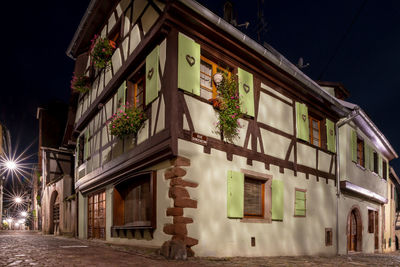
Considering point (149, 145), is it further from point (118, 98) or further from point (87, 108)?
point (87, 108)

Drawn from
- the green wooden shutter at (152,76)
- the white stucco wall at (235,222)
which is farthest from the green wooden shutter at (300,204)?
the green wooden shutter at (152,76)

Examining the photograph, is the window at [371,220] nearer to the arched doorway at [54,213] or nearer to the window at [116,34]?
the window at [116,34]

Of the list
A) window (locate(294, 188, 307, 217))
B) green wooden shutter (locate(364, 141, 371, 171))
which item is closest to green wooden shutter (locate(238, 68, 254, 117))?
window (locate(294, 188, 307, 217))

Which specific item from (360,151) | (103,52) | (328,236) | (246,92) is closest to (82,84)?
(103,52)

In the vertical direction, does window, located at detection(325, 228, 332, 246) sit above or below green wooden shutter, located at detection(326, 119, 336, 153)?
below

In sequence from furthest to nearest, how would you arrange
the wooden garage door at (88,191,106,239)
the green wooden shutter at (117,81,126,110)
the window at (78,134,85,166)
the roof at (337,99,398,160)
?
the window at (78,134,85,166) → the roof at (337,99,398,160) → the wooden garage door at (88,191,106,239) → the green wooden shutter at (117,81,126,110)

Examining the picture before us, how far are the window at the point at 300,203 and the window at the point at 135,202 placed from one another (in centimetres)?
428

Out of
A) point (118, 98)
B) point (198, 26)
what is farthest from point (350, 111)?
point (118, 98)

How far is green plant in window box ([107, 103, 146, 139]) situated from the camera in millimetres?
7461

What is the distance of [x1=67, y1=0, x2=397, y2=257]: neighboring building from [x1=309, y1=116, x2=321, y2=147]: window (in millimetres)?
41

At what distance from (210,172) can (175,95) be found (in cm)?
177

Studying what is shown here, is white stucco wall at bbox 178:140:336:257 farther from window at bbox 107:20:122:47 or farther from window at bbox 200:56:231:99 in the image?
window at bbox 107:20:122:47

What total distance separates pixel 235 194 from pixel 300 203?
3138mm

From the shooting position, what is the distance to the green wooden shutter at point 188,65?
21.6ft
